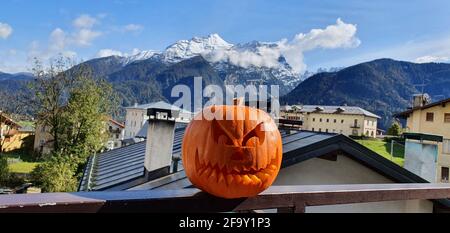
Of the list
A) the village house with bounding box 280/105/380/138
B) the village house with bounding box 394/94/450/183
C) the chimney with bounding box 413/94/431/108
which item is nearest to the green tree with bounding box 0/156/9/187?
the village house with bounding box 394/94/450/183

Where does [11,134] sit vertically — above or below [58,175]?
below

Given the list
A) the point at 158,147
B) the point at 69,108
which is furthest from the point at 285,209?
the point at 69,108

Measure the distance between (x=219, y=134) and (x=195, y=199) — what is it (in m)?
0.27

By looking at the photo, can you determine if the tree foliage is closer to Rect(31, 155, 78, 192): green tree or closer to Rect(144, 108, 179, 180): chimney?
Rect(31, 155, 78, 192): green tree

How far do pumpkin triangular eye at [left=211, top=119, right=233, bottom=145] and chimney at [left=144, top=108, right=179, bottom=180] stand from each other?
14.4 ft

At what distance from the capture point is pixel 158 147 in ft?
18.6

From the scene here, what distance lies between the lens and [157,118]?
5.90 meters

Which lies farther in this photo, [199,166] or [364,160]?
[364,160]

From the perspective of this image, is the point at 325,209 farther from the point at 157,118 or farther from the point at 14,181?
the point at 14,181

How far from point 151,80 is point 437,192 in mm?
196537

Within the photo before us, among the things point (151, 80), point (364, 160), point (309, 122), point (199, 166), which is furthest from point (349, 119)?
point (151, 80)

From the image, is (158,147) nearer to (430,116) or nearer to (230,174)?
(230,174)

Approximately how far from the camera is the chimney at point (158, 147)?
18.5 ft

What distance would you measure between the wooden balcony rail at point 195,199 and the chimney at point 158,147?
14.3 ft
